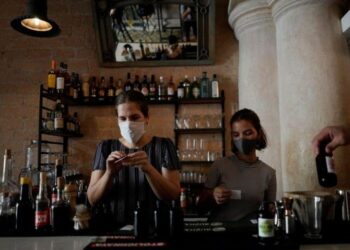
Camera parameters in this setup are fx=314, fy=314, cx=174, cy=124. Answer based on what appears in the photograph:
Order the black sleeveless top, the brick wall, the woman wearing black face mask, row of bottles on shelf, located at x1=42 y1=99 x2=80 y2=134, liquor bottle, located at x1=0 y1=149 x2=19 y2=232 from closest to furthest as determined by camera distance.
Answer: liquor bottle, located at x1=0 y1=149 x2=19 y2=232 → the black sleeveless top → the woman wearing black face mask → row of bottles on shelf, located at x1=42 y1=99 x2=80 y2=134 → the brick wall

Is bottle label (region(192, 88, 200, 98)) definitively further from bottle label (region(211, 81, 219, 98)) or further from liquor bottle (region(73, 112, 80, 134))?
liquor bottle (region(73, 112, 80, 134))

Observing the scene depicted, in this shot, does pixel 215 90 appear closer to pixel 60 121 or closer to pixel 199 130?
pixel 199 130

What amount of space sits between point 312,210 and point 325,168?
0.53 m

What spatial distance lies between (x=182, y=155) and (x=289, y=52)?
167 centimetres

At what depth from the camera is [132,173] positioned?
1549 millimetres

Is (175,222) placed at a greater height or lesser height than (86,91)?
lesser

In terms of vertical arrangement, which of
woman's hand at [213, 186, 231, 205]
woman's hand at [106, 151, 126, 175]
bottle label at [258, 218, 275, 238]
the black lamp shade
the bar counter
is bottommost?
the bar counter

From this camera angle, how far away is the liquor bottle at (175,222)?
1.18m

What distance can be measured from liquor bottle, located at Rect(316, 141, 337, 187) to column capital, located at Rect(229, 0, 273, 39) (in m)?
1.86

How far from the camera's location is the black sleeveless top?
1.52 m

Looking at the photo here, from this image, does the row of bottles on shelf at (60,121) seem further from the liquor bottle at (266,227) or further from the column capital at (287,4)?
the liquor bottle at (266,227)

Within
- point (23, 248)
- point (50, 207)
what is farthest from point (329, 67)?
point (23, 248)

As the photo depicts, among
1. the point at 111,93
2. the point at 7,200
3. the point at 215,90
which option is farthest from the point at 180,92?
the point at 7,200

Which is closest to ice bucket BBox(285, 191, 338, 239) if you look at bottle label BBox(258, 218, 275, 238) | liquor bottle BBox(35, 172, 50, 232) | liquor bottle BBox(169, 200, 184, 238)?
bottle label BBox(258, 218, 275, 238)
